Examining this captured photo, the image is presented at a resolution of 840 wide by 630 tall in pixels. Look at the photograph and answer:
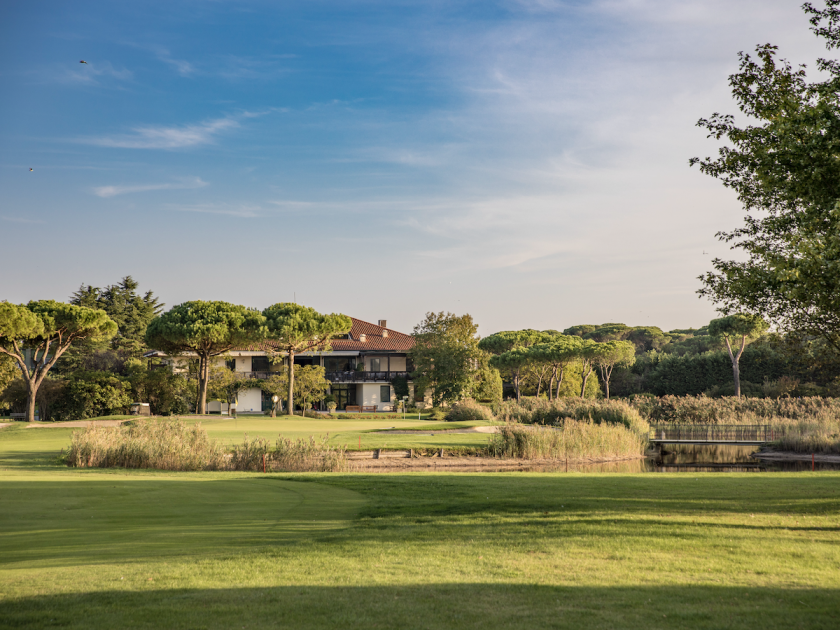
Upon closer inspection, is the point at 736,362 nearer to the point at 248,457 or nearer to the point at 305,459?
the point at 305,459

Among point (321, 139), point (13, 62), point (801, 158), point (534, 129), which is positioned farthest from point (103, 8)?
point (801, 158)

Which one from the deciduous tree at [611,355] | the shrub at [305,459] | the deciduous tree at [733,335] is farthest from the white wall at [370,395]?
the shrub at [305,459]

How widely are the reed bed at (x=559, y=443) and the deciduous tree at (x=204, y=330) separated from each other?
22685 mm

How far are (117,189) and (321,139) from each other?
1039cm

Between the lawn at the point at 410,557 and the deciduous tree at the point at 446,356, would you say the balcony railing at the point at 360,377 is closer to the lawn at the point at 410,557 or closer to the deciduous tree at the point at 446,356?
the deciduous tree at the point at 446,356

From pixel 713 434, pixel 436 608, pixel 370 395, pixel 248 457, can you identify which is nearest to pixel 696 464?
pixel 713 434

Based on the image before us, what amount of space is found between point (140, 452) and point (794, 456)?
21328 millimetres

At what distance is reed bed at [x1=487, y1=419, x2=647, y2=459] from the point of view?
2102 centimetres

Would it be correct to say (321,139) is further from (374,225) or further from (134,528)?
(134,528)

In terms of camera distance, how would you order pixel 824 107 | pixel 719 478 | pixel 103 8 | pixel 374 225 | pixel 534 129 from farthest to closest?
pixel 374 225 → pixel 534 129 → pixel 103 8 → pixel 719 478 → pixel 824 107

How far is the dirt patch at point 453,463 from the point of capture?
19730 millimetres

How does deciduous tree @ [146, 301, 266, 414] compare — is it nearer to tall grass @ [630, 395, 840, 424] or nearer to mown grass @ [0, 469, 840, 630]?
tall grass @ [630, 395, 840, 424]

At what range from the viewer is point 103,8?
17.6 m

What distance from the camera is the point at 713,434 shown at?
2972 cm
